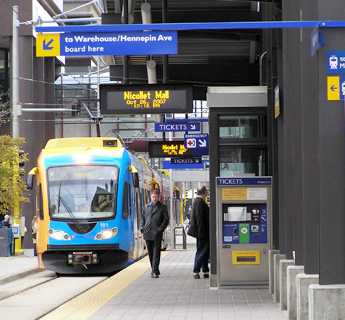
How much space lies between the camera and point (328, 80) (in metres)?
6.50

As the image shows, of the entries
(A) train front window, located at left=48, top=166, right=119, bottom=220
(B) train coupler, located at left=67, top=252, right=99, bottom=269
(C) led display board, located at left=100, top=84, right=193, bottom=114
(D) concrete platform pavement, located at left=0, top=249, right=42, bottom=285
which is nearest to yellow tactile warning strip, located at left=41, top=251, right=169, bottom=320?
(B) train coupler, located at left=67, top=252, right=99, bottom=269

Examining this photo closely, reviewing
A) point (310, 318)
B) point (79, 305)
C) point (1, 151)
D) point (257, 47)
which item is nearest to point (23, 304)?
point (79, 305)

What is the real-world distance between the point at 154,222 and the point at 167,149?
6484 mm

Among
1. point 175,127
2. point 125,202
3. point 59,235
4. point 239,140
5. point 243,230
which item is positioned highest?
point 175,127

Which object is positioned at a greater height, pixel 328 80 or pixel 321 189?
pixel 328 80

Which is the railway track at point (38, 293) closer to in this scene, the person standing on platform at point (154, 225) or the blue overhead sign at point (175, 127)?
the person standing on platform at point (154, 225)

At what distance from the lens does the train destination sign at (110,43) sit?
25.8 ft

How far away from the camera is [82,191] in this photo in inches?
660

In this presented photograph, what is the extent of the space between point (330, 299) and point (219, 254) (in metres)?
5.31

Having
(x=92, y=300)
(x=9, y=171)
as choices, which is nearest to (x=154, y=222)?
(x=92, y=300)

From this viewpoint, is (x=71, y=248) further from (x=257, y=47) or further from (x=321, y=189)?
(x=321, y=189)

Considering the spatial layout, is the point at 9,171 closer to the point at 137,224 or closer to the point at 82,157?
the point at 137,224

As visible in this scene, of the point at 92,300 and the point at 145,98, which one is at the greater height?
the point at 145,98

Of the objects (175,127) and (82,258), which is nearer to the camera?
(82,258)
